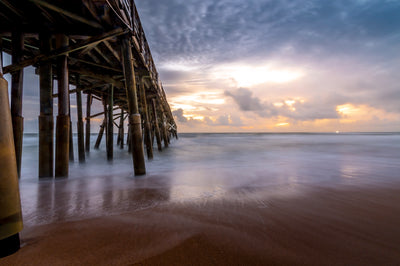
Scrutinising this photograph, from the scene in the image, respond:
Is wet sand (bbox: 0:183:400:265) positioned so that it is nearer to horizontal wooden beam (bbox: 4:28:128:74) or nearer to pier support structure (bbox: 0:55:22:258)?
pier support structure (bbox: 0:55:22:258)

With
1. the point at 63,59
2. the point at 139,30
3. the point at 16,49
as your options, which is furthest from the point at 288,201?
the point at 16,49

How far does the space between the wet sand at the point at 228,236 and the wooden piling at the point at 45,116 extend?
2.73 metres

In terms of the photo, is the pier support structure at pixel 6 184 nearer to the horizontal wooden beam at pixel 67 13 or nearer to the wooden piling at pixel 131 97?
the wooden piling at pixel 131 97

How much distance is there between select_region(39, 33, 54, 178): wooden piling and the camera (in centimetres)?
389

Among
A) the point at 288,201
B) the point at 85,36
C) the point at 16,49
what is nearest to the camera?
the point at 288,201

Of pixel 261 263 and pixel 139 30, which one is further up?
pixel 139 30

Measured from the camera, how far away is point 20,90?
3.90 m

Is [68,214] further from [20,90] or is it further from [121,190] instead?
[20,90]

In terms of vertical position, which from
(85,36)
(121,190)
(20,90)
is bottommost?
(121,190)

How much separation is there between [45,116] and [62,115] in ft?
1.20

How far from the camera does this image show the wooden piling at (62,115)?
3.88m

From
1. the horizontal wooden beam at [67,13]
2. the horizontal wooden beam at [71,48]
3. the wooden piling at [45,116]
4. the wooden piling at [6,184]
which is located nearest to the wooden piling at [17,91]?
the wooden piling at [45,116]

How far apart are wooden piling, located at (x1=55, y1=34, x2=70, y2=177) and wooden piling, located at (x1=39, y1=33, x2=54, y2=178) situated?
19 centimetres

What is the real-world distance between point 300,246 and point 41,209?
319 cm
